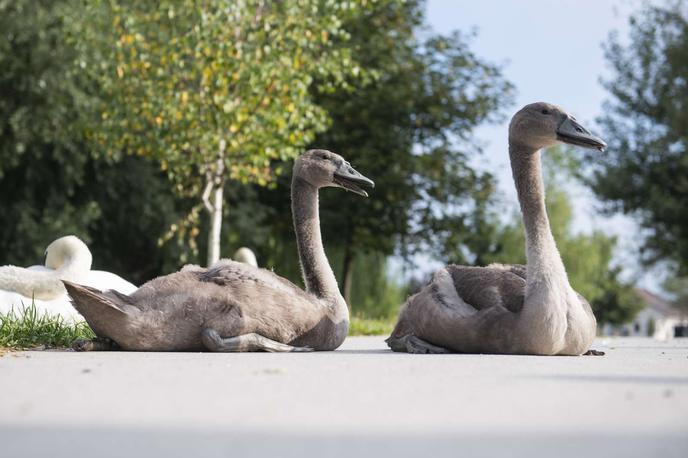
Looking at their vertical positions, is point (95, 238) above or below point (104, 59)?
below

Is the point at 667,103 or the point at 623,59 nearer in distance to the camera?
the point at 667,103

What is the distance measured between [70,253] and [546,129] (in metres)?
5.37

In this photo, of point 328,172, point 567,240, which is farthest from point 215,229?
point 567,240

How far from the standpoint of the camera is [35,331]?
9.91m

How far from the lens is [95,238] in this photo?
2986cm

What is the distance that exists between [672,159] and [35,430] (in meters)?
31.9

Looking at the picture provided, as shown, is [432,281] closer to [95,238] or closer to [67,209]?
[67,209]

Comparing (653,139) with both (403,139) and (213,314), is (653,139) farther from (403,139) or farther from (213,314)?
(213,314)

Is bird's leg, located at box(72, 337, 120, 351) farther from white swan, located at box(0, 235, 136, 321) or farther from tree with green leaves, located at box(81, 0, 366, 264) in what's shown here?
tree with green leaves, located at box(81, 0, 366, 264)

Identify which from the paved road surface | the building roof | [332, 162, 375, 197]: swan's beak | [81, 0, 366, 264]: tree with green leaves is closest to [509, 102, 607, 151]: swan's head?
[332, 162, 375, 197]: swan's beak

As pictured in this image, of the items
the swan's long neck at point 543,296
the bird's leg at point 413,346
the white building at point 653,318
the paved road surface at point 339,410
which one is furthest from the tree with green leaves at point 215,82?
the white building at point 653,318

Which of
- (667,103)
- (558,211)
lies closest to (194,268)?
(667,103)

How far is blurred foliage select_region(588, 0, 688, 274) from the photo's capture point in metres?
32.6

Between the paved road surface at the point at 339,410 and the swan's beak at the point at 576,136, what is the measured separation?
8.20 ft
